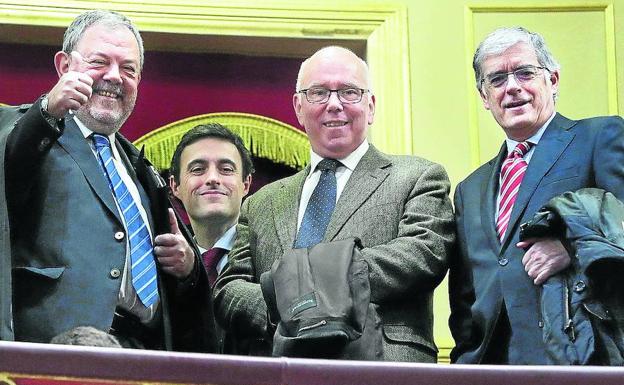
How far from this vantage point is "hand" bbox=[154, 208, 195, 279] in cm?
374

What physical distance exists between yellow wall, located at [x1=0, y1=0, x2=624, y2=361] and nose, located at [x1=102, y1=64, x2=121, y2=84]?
1.42m

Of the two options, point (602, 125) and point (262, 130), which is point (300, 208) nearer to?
point (602, 125)

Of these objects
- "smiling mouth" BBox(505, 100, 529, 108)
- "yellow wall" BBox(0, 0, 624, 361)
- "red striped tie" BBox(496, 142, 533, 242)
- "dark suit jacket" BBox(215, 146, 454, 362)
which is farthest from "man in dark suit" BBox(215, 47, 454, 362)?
"yellow wall" BBox(0, 0, 624, 361)

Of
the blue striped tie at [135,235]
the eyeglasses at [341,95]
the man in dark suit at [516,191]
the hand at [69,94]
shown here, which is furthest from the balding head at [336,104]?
the hand at [69,94]

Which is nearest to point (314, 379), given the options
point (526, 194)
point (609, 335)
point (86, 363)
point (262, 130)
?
point (86, 363)

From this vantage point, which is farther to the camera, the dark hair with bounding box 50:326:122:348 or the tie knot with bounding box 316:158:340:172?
the tie knot with bounding box 316:158:340:172

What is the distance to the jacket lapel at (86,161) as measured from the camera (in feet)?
12.1

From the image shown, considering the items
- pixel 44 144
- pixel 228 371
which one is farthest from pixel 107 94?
pixel 228 371

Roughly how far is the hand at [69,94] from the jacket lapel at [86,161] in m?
0.20

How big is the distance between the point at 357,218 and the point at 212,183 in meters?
0.83

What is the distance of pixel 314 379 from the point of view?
2932 millimetres

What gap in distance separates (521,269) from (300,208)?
2.06ft

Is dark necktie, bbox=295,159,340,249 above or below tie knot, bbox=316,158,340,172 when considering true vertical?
below

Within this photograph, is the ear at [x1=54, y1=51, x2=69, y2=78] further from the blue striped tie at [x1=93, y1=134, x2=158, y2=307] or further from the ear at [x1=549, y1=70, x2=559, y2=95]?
the ear at [x1=549, y1=70, x2=559, y2=95]
